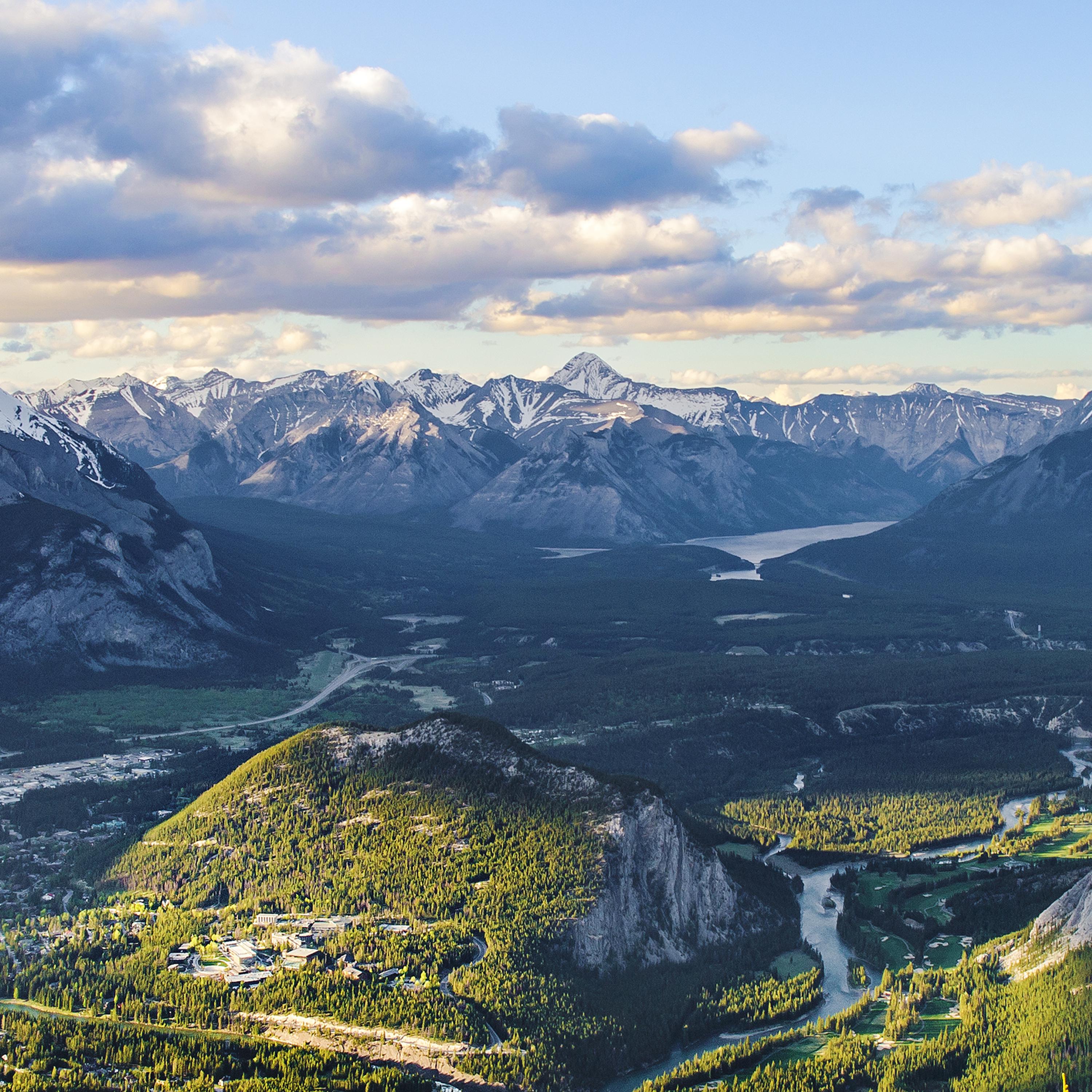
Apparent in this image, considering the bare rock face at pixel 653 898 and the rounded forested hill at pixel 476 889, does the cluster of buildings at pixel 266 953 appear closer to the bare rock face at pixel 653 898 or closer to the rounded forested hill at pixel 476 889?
the rounded forested hill at pixel 476 889

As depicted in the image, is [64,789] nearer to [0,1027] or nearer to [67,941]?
[67,941]

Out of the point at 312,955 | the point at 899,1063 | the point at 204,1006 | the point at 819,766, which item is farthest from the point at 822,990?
the point at 819,766

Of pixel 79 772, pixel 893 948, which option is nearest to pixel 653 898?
pixel 893 948

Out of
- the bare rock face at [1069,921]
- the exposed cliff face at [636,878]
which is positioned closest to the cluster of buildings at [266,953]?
the exposed cliff face at [636,878]

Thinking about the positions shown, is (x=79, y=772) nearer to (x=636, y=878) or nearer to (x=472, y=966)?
(x=636, y=878)

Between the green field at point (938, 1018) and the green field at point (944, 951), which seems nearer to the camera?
the green field at point (938, 1018)

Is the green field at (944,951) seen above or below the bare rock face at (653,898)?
below

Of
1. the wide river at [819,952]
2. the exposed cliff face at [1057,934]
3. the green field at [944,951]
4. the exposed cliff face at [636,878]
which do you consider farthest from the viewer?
the green field at [944,951]

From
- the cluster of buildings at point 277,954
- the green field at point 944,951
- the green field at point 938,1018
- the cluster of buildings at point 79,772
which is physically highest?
the cluster of buildings at point 277,954
